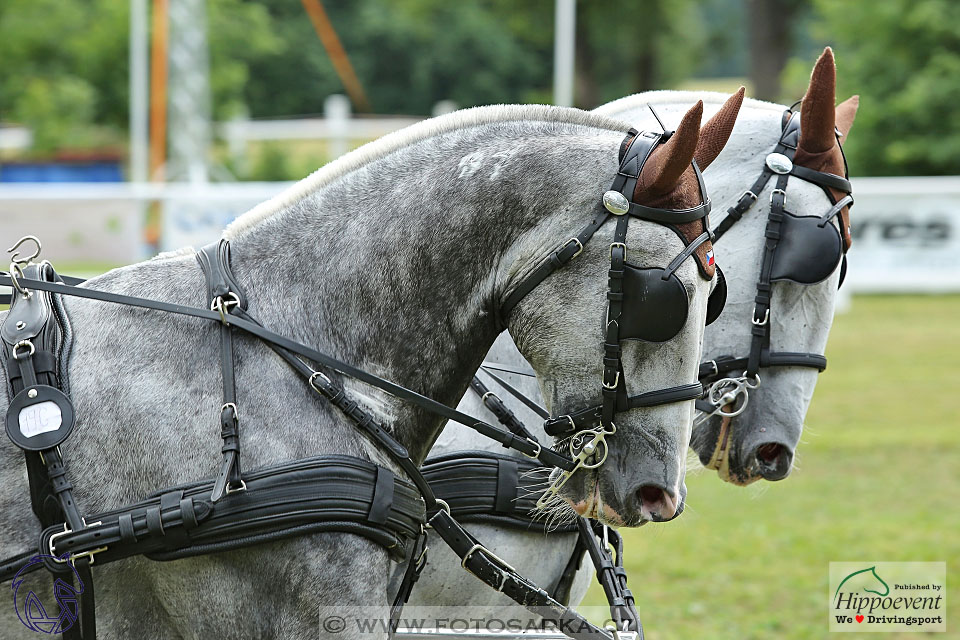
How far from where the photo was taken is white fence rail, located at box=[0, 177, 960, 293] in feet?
44.1

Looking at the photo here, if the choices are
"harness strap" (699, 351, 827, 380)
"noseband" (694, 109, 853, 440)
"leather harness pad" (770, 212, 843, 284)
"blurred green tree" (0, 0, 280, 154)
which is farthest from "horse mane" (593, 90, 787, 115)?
"blurred green tree" (0, 0, 280, 154)

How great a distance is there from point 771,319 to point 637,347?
1179 millimetres

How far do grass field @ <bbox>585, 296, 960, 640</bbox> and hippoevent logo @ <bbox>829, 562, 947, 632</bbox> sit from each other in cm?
27

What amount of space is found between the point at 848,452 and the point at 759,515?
190 cm

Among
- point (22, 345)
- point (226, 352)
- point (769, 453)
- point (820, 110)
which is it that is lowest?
point (22, 345)

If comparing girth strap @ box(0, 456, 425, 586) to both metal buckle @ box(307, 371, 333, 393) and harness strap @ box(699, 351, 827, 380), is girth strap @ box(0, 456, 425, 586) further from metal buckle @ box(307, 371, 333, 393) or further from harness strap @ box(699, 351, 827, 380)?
harness strap @ box(699, 351, 827, 380)

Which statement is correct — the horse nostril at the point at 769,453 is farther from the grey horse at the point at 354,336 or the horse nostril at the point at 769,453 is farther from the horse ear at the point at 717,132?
the horse ear at the point at 717,132

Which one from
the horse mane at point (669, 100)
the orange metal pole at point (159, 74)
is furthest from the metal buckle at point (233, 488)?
the orange metal pole at point (159, 74)

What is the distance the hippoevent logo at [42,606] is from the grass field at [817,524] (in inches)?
62.4

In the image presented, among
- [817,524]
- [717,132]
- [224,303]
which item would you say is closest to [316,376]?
[224,303]

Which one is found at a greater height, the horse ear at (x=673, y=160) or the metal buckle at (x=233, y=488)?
the horse ear at (x=673, y=160)

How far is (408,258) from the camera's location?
90.6 inches

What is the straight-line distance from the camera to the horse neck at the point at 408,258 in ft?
7.49

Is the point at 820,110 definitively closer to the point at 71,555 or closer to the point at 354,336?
the point at 354,336
